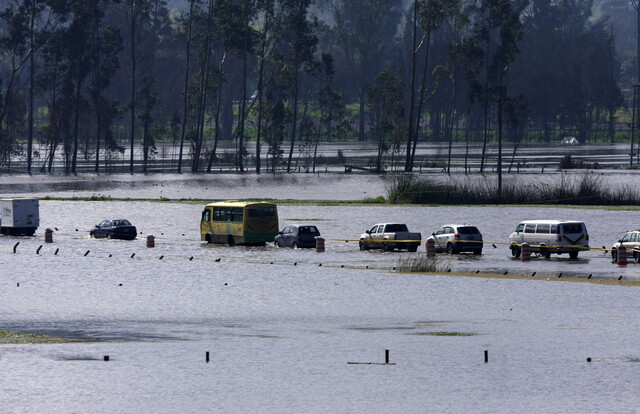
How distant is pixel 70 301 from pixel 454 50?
112680 mm

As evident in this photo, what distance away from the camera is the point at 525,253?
58750 millimetres

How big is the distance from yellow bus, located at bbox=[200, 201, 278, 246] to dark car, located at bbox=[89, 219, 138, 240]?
7.43 meters

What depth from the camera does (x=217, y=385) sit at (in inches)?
1283

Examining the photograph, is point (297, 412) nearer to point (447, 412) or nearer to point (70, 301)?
point (447, 412)

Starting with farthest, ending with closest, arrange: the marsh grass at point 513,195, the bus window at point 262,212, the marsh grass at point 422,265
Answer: the marsh grass at point 513,195, the bus window at point 262,212, the marsh grass at point 422,265

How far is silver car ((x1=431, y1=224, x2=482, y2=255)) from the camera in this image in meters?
61.8

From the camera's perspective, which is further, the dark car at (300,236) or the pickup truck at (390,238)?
the dark car at (300,236)

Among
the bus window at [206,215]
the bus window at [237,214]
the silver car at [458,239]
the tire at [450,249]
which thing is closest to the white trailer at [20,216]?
the bus window at [206,215]

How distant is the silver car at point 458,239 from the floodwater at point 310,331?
55.2 inches

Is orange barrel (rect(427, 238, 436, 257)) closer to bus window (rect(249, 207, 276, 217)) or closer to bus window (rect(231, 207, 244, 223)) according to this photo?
bus window (rect(249, 207, 276, 217))

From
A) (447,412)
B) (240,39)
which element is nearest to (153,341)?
(447,412)

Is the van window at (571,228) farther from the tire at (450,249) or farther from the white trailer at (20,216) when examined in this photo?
the white trailer at (20,216)

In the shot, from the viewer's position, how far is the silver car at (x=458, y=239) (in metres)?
61.8

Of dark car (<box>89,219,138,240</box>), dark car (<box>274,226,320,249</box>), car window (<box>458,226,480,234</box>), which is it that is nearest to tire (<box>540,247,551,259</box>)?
car window (<box>458,226,480,234</box>)
